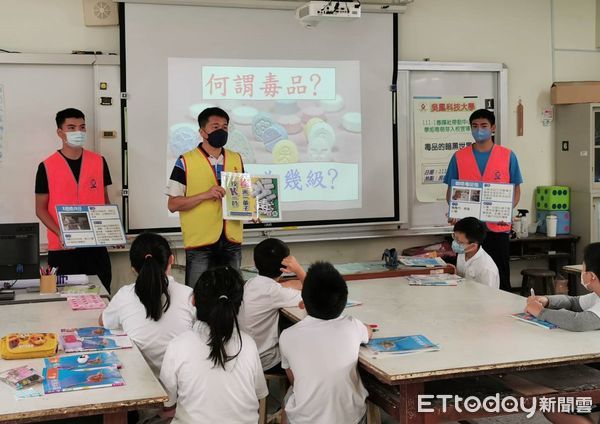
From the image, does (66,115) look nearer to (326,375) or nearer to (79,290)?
(79,290)

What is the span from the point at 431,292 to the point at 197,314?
5.49ft

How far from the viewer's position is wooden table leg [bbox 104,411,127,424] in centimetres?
207

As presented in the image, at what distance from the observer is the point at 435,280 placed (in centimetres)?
397

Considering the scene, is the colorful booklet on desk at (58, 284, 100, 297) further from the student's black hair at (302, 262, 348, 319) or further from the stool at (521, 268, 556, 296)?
the stool at (521, 268, 556, 296)

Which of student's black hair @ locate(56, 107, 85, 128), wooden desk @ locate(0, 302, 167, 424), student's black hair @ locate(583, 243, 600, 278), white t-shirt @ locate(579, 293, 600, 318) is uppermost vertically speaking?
student's black hair @ locate(56, 107, 85, 128)

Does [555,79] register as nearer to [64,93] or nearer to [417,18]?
[417,18]

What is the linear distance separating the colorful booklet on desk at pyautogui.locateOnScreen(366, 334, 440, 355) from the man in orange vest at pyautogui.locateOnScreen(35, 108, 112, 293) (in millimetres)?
2398

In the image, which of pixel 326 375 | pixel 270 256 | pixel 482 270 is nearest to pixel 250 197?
pixel 270 256

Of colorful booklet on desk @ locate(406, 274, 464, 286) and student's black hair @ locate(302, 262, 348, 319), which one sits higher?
student's black hair @ locate(302, 262, 348, 319)

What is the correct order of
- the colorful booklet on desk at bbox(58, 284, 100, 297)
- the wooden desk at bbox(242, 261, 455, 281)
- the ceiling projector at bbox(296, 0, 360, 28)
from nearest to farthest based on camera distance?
the colorful booklet on desk at bbox(58, 284, 100, 297) < the wooden desk at bbox(242, 261, 455, 281) < the ceiling projector at bbox(296, 0, 360, 28)

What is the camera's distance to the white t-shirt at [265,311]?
3.31 m

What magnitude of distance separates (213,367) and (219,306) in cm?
20

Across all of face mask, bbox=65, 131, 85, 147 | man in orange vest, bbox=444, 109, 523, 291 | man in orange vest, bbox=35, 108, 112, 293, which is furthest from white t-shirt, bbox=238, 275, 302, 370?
man in orange vest, bbox=444, 109, 523, 291

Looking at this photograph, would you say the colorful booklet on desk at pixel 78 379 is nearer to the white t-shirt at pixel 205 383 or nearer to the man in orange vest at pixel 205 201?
the white t-shirt at pixel 205 383
